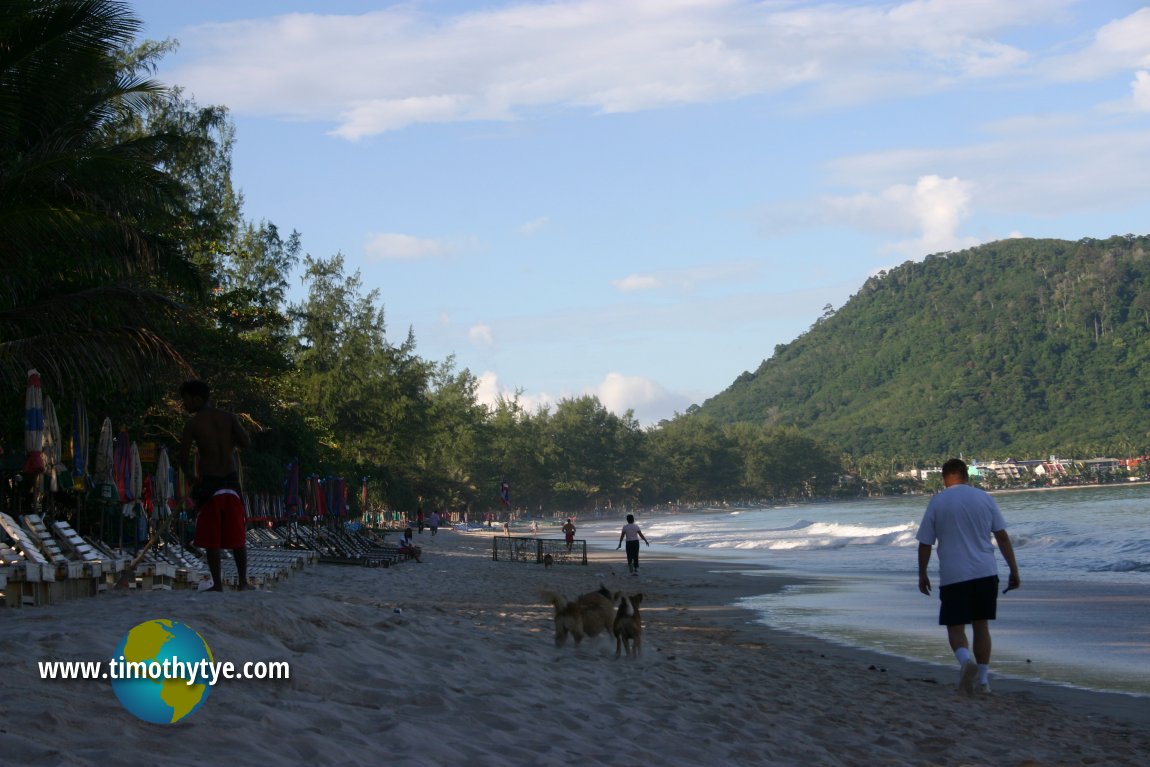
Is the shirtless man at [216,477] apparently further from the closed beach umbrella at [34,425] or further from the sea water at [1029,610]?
the sea water at [1029,610]

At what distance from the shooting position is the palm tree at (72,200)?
34.4 ft

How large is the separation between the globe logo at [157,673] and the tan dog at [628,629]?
15.5 feet

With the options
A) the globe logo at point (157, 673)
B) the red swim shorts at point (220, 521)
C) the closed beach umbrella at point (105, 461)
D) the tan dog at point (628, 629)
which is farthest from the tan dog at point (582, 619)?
the closed beach umbrella at point (105, 461)

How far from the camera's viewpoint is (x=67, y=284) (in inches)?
593

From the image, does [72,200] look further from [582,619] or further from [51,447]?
[582,619]

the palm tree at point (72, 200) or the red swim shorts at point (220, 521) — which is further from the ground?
the palm tree at point (72, 200)

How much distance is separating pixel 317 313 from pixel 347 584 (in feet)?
98.7

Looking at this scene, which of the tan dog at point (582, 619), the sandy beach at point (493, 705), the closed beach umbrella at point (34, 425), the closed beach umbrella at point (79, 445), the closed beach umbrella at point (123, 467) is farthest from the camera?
the closed beach umbrella at point (123, 467)

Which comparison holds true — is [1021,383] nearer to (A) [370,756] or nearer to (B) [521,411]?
(B) [521,411]

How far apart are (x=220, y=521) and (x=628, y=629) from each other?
330 centimetres

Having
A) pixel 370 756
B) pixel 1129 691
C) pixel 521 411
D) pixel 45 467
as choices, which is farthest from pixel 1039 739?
pixel 521 411

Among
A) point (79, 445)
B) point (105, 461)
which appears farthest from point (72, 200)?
point (105, 461)

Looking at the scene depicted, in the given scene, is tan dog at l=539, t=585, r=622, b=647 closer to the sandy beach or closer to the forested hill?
the sandy beach

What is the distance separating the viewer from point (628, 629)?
29.5ft
